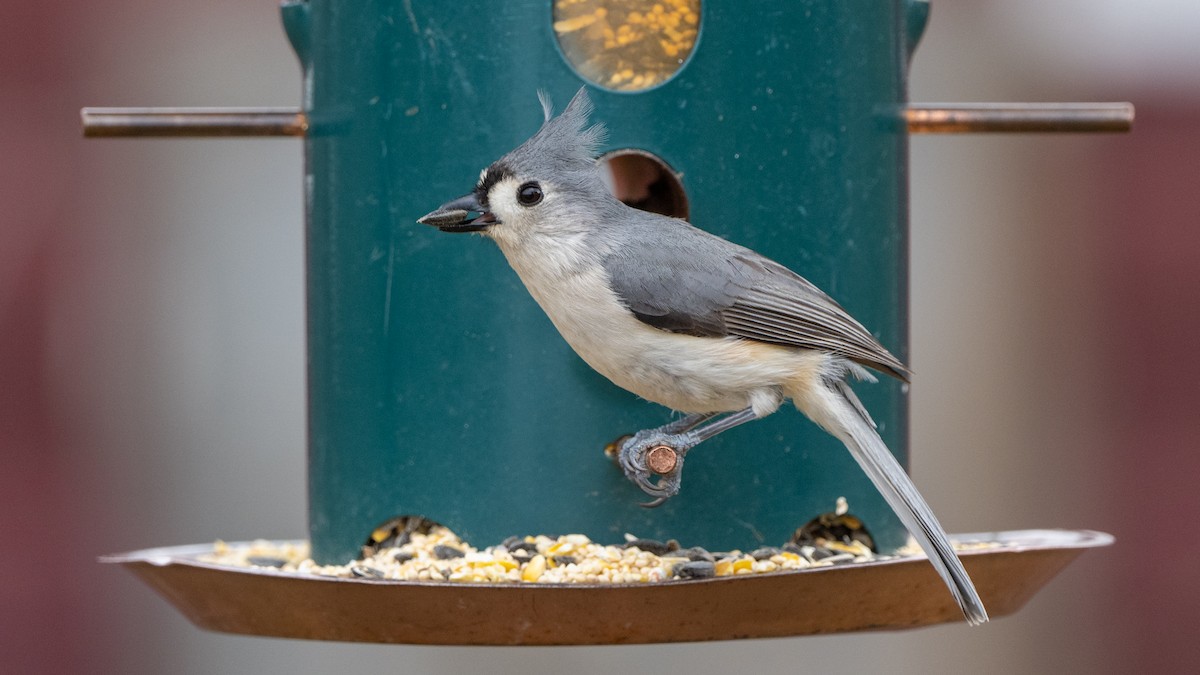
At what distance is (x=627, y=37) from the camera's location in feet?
13.3

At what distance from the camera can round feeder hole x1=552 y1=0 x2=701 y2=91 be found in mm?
4016

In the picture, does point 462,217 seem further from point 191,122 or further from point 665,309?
point 191,122

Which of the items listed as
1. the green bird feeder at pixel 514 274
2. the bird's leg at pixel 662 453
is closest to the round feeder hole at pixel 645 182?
the green bird feeder at pixel 514 274

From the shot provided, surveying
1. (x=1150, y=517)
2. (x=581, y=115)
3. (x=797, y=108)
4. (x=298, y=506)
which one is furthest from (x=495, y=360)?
(x=1150, y=517)

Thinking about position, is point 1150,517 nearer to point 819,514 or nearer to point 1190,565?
point 1190,565

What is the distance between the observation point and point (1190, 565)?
322 inches

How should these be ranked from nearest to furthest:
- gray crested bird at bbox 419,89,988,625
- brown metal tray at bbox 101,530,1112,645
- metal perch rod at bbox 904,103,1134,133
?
1. brown metal tray at bbox 101,530,1112,645
2. gray crested bird at bbox 419,89,988,625
3. metal perch rod at bbox 904,103,1134,133

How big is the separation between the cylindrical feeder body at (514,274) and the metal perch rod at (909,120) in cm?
33

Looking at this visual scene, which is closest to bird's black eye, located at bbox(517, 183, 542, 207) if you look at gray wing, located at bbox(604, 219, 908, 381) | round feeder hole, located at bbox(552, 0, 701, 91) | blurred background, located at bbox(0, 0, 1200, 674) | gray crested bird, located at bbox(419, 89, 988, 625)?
gray crested bird, located at bbox(419, 89, 988, 625)

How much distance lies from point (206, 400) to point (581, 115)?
4484mm

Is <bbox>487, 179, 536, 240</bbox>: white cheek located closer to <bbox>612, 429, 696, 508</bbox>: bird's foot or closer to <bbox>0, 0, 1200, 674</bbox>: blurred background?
<bbox>612, 429, 696, 508</bbox>: bird's foot

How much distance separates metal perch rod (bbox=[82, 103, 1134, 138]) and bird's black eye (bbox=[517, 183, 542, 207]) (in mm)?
1001

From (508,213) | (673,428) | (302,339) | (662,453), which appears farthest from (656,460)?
(302,339)

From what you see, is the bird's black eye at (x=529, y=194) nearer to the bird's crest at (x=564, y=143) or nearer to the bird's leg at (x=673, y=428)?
the bird's crest at (x=564, y=143)
